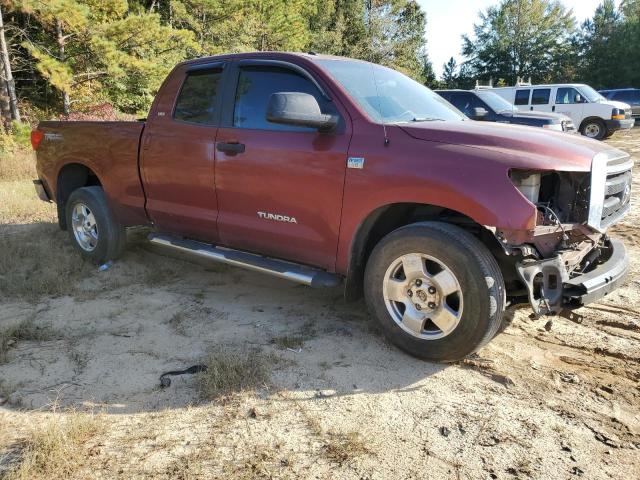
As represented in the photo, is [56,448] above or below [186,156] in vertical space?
below

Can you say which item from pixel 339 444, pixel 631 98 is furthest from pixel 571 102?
pixel 339 444

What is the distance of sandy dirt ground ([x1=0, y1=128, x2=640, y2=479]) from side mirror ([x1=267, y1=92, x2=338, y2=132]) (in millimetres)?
1523

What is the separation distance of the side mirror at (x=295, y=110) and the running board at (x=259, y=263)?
1.06 metres

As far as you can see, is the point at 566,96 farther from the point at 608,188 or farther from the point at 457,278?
the point at 457,278

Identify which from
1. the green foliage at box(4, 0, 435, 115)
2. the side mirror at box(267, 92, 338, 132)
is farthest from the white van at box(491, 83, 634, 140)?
the side mirror at box(267, 92, 338, 132)

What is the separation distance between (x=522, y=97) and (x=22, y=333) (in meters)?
18.5

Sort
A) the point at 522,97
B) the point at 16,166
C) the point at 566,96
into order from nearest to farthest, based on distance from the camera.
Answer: the point at 16,166
the point at 566,96
the point at 522,97

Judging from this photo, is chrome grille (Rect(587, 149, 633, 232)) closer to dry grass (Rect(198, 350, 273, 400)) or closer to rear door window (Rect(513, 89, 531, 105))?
dry grass (Rect(198, 350, 273, 400))

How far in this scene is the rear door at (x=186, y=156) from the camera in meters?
4.34

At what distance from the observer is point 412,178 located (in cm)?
322

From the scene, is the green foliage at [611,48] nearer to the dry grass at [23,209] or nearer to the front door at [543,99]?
the front door at [543,99]

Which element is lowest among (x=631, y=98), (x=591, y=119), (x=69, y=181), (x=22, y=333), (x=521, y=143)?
(x=22, y=333)

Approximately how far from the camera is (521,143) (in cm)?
312

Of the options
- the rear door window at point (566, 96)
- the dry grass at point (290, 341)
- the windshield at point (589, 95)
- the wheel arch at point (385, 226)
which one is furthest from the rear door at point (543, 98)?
the dry grass at point (290, 341)
